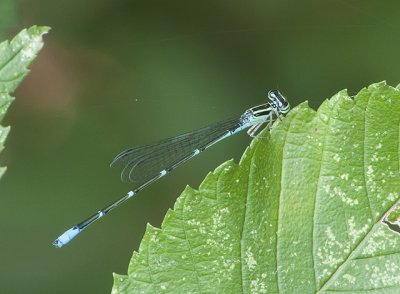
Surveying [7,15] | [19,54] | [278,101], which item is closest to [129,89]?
[7,15]

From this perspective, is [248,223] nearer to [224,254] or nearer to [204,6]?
[224,254]

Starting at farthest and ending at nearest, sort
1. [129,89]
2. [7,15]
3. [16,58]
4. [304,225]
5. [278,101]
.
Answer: [129,89]
[7,15]
[278,101]
[16,58]
[304,225]

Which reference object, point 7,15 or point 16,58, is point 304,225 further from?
point 7,15

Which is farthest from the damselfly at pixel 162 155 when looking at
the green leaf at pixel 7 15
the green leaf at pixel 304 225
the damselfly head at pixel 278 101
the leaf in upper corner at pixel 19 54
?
the leaf in upper corner at pixel 19 54

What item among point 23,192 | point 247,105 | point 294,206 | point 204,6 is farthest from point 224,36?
point 294,206

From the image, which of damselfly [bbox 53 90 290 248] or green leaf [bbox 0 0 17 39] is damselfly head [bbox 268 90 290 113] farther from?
green leaf [bbox 0 0 17 39]

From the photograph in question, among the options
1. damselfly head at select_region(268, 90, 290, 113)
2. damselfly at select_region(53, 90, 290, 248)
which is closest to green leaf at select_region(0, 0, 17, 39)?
damselfly at select_region(53, 90, 290, 248)

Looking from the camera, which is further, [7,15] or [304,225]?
[7,15]
